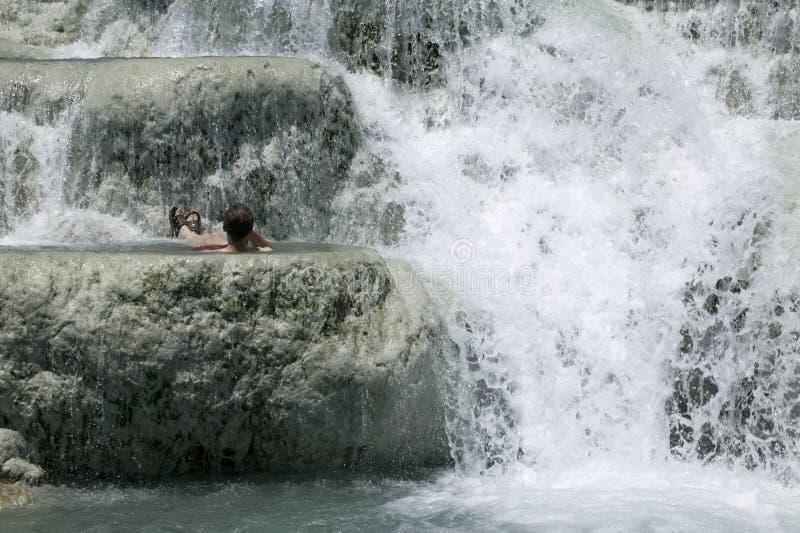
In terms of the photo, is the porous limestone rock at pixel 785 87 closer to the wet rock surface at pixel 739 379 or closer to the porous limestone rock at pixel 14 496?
the wet rock surface at pixel 739 379

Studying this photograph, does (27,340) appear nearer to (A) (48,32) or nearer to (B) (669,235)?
(B) (669,235)

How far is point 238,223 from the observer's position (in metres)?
6.37

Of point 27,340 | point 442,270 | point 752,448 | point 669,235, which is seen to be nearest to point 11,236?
point 27,340

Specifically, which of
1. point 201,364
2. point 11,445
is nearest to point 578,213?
point 201,364

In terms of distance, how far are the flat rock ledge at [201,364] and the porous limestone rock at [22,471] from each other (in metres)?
0.09

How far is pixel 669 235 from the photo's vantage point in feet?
24.3

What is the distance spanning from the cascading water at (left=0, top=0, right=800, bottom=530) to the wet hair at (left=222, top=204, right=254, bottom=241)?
47.2 inches

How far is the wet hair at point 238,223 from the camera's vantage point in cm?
636

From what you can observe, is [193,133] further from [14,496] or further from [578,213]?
[14,496]

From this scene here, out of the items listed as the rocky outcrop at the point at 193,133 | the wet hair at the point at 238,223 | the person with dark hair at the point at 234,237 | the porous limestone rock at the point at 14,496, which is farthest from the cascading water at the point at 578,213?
the porous limestone rock at the point at 14,496

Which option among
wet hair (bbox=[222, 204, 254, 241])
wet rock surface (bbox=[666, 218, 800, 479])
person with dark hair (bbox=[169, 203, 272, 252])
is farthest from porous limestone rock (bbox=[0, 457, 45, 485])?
wet rock surface (bbox=[666, 218, 800, 479])

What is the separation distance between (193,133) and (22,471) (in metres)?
3.15

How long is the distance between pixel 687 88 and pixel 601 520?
5.32 m

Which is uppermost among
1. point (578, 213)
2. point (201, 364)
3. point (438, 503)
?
point (578, 213)
